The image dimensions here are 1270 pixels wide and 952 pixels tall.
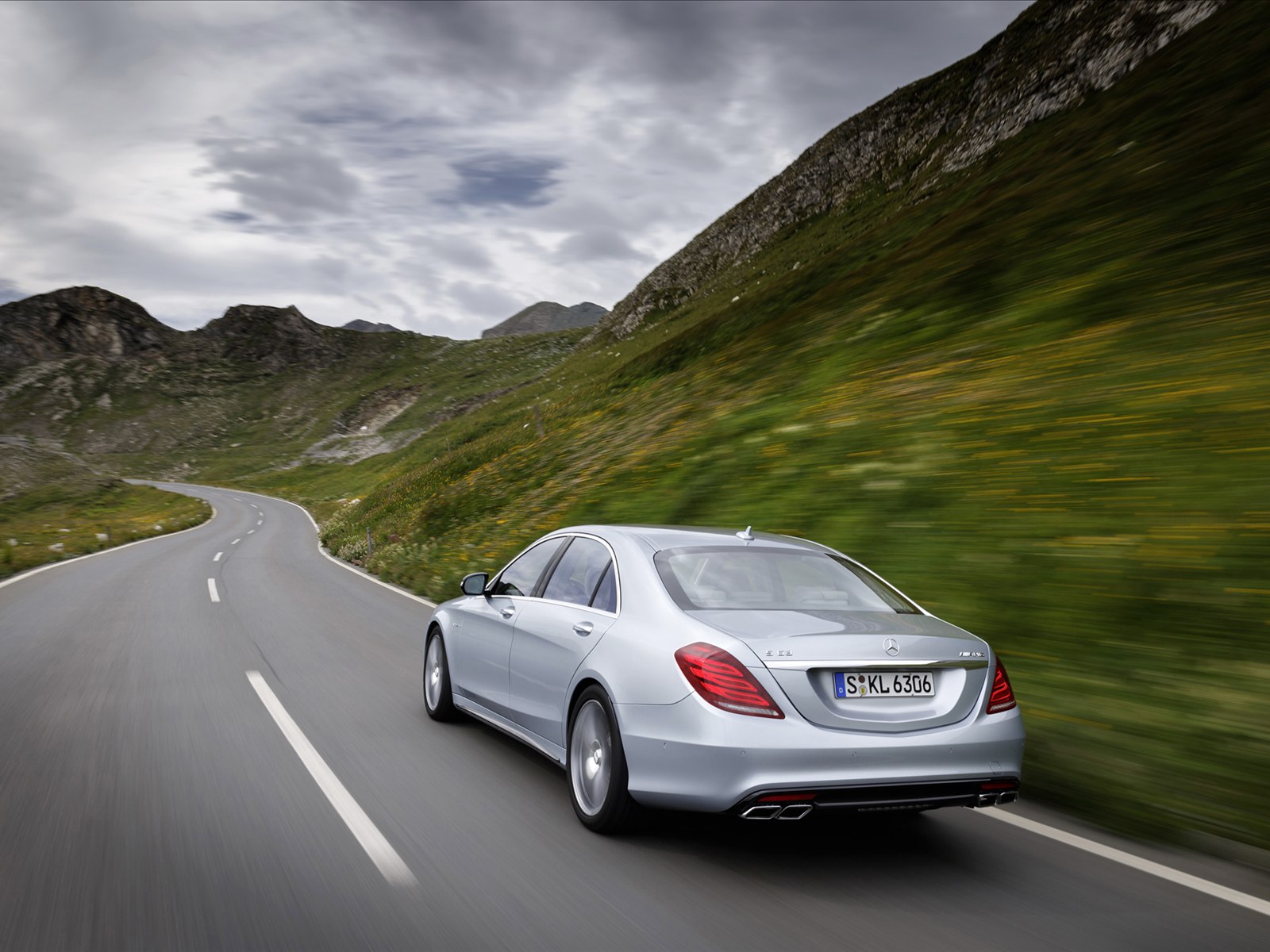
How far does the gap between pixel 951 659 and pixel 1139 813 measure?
1.51 m

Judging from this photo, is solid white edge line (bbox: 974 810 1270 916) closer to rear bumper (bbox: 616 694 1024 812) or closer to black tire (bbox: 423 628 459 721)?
rear bumper (bbox: 616 694 1024 812)

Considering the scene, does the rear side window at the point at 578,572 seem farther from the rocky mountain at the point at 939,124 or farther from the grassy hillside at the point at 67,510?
the rocky mountain at the point at 939,124

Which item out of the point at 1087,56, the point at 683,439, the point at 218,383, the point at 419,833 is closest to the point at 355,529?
the point at 683,439

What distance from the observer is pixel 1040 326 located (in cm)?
1370

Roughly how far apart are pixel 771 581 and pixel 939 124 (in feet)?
149

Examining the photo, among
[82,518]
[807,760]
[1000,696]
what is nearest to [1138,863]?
[1000,696]

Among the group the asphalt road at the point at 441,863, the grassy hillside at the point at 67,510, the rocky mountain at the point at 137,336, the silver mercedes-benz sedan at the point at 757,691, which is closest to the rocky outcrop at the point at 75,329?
the rocky mountain at the point at 137,336

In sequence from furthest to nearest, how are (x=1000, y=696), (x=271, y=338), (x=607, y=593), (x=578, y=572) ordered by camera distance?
(x=271, y=338), (x=578, y=572), (x=607, y=593), (x=1000, y=696)

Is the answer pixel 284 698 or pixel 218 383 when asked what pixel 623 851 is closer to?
pixel 284 698

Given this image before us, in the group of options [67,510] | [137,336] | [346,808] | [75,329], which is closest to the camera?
[346,808]

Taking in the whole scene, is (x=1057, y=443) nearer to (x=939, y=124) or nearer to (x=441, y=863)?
(x=441, y=863)

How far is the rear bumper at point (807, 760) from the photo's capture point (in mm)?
3861

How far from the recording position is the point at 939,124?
4528cm

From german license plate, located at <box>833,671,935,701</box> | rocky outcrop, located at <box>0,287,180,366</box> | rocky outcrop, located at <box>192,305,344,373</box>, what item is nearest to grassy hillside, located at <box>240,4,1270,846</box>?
german license plate, located at <box>833,671,935,701</box>
